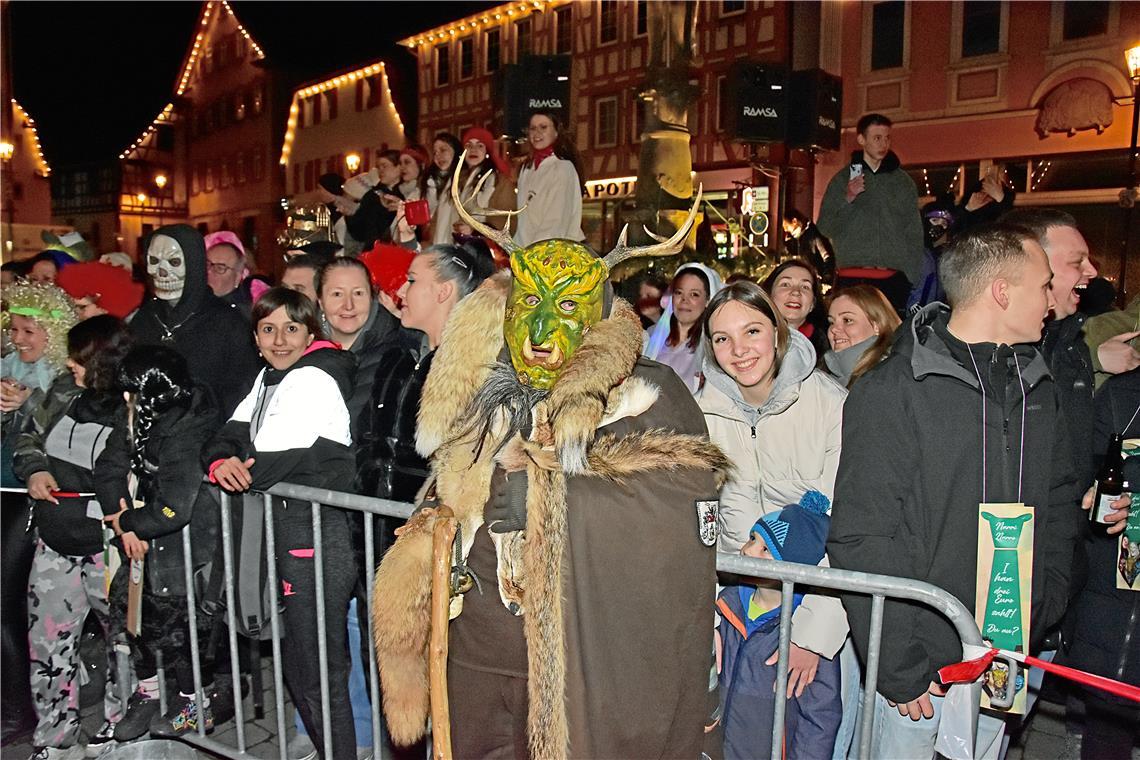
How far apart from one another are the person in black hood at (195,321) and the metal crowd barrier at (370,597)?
3.63ft

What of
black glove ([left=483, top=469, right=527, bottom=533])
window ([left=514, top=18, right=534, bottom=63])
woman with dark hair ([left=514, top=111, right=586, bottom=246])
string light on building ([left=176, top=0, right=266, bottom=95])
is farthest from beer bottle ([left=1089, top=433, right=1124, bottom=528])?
string light on building ([left=176, top=0, right=266, bottom=95])

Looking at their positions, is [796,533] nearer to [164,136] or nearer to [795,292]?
[795,292]

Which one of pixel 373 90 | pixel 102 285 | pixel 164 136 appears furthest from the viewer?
pixel 164 136

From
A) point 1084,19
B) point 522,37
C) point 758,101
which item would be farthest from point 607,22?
point 1084,19

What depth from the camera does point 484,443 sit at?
2.74 meters

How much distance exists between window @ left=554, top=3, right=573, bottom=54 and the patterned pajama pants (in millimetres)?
27141

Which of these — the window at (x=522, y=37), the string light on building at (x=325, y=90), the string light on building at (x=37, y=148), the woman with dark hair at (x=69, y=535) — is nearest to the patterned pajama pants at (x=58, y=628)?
the woman with dark hair at (x=69, y=535)

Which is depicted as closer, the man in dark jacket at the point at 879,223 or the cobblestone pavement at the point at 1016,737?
the cobblestone pavement at the point at 1016,737

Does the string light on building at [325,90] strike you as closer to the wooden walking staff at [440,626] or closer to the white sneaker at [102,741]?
the white sneaker at [102,741]

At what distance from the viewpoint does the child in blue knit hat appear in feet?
10.4

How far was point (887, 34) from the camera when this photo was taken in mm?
19703

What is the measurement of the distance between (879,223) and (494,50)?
2749 centimetres

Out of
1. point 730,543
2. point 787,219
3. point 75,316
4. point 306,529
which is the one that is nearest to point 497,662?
point 730,543

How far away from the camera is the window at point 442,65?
3341 cm
